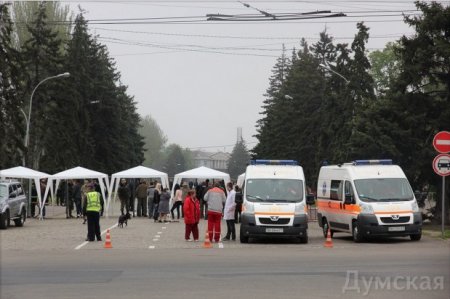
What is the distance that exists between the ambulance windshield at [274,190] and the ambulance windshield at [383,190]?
1.88m

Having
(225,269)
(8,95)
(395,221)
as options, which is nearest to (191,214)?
(395,221)

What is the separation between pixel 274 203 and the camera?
26375 millimetres

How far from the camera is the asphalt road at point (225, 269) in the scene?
43.4 feet

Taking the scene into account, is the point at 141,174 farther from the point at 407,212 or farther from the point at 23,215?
the point at 407,212

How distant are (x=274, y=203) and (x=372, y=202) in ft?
9.64

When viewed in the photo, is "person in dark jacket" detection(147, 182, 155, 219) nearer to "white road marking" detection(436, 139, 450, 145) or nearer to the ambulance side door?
the ambulance side door

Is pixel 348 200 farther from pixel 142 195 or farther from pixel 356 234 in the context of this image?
pixel 142 195

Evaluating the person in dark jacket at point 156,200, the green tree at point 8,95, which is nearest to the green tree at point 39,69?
the green tree at point 8,95

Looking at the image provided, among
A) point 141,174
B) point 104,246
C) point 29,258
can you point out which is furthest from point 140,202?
point 29,258

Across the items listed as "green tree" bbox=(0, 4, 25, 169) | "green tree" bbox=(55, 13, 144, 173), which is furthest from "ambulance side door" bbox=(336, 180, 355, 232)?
"green tree" bbox=(55, 13, 144, 173)

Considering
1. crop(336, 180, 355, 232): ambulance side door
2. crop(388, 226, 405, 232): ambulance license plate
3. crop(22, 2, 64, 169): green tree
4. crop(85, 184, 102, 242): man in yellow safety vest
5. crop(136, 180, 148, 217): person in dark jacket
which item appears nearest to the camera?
crop(388, 226, 405, 232): ambulance license plate

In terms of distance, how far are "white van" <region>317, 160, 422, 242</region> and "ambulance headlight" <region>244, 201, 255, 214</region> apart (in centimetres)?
302

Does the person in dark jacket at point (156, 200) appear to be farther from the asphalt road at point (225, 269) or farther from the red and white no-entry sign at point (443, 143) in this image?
the red and white no-entry sign at point (443, 143)

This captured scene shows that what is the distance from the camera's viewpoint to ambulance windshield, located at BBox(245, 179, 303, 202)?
26.8 metres
